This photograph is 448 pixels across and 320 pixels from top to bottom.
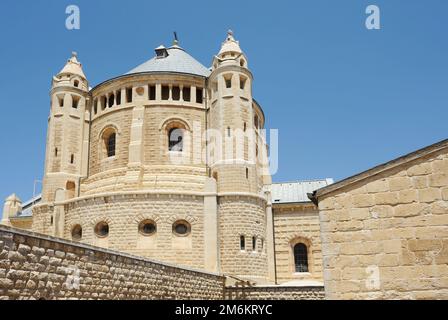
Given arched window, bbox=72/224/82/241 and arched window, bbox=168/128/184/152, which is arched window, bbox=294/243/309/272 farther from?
arched window, bbox=72/224/82/241

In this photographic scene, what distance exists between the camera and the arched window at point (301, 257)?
102 feet

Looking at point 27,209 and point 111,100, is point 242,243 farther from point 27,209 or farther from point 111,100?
point 27,209

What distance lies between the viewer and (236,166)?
27.7m

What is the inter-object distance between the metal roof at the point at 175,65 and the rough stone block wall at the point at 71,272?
20.5m

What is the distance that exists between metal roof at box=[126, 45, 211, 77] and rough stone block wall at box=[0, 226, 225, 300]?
2053 centimetres

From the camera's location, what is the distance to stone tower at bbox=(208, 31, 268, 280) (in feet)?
85.8

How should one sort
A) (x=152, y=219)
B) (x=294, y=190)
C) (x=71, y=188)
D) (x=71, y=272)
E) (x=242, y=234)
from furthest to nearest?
1. (x=294, y=190)
2. (x=71, y=188)
3. (x=242, y=234)
4. (x=152, y=219)
5. (x=71, y=272)

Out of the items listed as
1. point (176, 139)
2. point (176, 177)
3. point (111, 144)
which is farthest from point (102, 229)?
point (176, 139)

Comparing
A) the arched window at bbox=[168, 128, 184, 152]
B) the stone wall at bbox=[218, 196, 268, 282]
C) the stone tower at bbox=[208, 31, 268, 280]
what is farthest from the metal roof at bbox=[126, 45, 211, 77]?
the stone wall at bbox=[218, 196, 268, 282]

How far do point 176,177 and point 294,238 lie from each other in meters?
9.21

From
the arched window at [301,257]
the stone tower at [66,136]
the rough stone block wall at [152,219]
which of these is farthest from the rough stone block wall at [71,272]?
the stone tower at [66,136]
